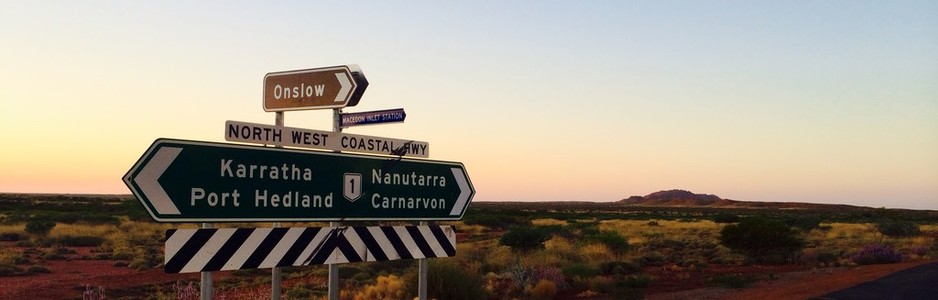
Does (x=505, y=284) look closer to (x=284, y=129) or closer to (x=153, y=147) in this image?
(x=284, y=129)

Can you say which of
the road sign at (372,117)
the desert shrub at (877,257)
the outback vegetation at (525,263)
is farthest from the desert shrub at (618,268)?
the road sign at (372,117)

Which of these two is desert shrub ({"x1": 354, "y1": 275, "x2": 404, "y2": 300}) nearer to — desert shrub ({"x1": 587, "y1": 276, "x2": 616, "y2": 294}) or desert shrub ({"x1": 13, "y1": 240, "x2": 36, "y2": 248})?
desert shrub ({"x1": 587, "y1": 276, "x2": 616, "y2": 294})

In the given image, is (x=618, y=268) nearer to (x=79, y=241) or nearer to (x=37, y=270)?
(x=37, y=270)

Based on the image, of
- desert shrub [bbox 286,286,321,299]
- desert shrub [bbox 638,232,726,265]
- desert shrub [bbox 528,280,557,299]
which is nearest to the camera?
desert shrub [bbox 528,280,557,299]

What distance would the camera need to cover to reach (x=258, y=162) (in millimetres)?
5473

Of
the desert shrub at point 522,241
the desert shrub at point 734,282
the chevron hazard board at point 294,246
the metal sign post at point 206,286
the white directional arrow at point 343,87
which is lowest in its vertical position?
the desert shrub at point 734,282

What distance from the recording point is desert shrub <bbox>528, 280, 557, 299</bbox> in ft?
49.6

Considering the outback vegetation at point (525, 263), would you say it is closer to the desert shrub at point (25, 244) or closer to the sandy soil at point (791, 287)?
the desert shrub at point (25, 244)

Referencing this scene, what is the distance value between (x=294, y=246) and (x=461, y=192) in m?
2.08

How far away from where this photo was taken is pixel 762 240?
26.3 metres

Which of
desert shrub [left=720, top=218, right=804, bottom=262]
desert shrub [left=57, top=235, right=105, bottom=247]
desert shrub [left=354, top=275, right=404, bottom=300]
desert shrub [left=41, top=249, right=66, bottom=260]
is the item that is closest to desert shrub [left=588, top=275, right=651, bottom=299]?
desert shrub [left=354, top=275, right=404, bottom=300]

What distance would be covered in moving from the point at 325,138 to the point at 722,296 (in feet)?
32.9

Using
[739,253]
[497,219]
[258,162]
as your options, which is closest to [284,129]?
[258,162]

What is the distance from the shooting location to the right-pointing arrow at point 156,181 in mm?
4660
